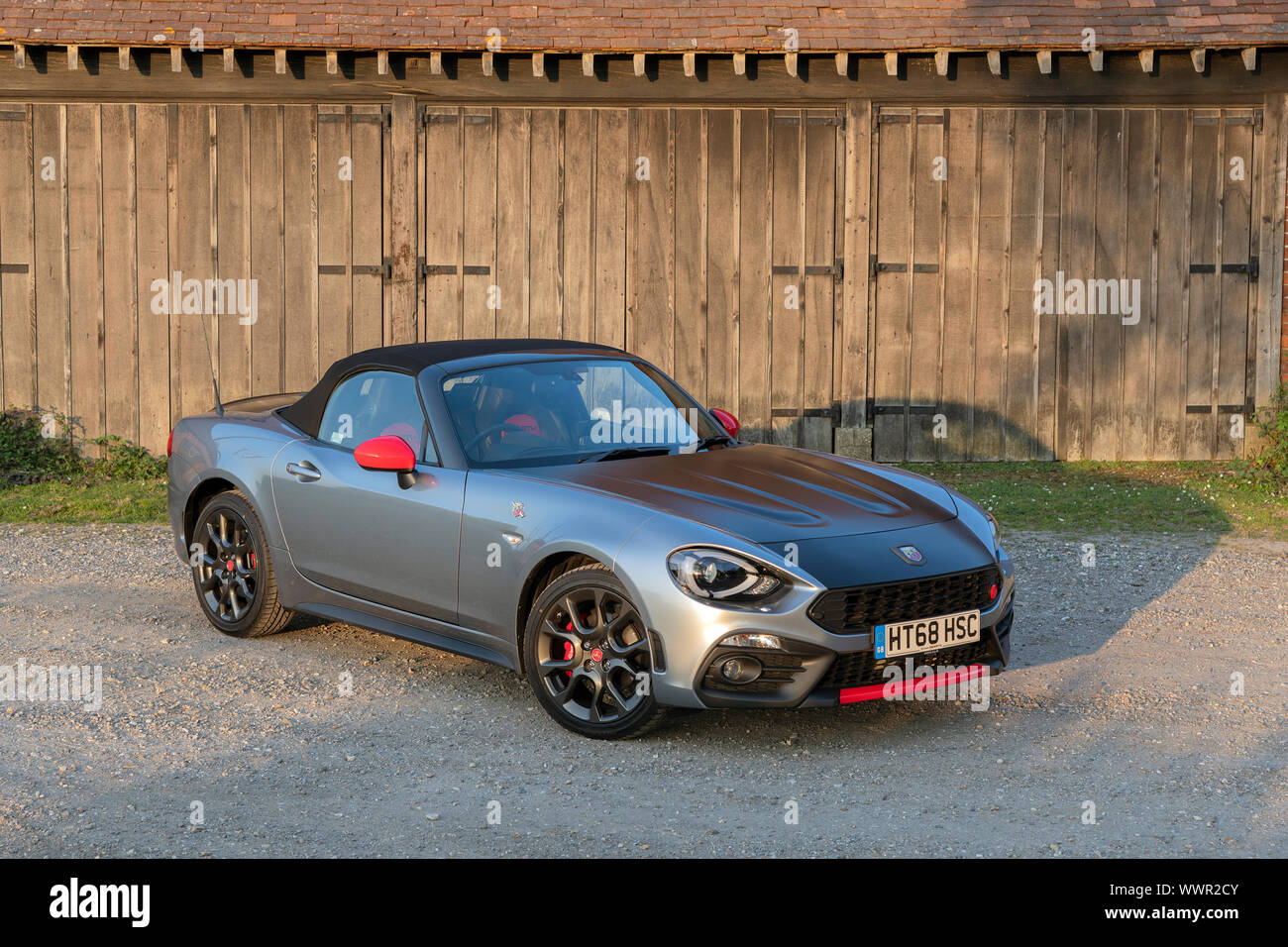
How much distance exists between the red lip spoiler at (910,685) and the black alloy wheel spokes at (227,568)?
3.11 meters

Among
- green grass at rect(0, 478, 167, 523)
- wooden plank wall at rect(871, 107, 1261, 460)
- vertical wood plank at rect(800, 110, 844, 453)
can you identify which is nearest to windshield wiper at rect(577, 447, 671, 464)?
green grass at rect(0, 478, 167, 523)

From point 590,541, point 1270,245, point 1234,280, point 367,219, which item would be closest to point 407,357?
point 590,541

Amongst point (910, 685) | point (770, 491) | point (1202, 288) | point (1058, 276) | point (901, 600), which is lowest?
point (910, 685)

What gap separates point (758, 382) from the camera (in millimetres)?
12922

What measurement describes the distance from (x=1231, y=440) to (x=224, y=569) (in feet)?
30.1

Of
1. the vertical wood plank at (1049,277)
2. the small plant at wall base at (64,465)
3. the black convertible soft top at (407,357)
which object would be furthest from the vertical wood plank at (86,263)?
the vertical wood plank at (1049,277)

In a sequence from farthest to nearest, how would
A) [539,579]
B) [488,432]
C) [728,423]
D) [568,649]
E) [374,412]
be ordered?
1. [728,423]
2. [374,412]
3. [488,432]
4. [539,579]
5. [568,649]

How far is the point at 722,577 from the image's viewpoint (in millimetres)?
5344

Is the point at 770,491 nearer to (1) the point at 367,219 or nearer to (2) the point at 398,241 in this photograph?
(2) the point at 398,241

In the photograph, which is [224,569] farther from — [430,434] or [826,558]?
[826,558]

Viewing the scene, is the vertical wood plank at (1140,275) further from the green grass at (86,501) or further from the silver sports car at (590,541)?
the green grass at (86,501)

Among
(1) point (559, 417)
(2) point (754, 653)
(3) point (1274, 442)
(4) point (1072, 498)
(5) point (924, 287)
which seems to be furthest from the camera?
(5) point (924, 287)

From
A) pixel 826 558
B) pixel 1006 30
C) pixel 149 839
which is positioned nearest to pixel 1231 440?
pixel 1006 30

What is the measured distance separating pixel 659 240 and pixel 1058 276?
3.43m
